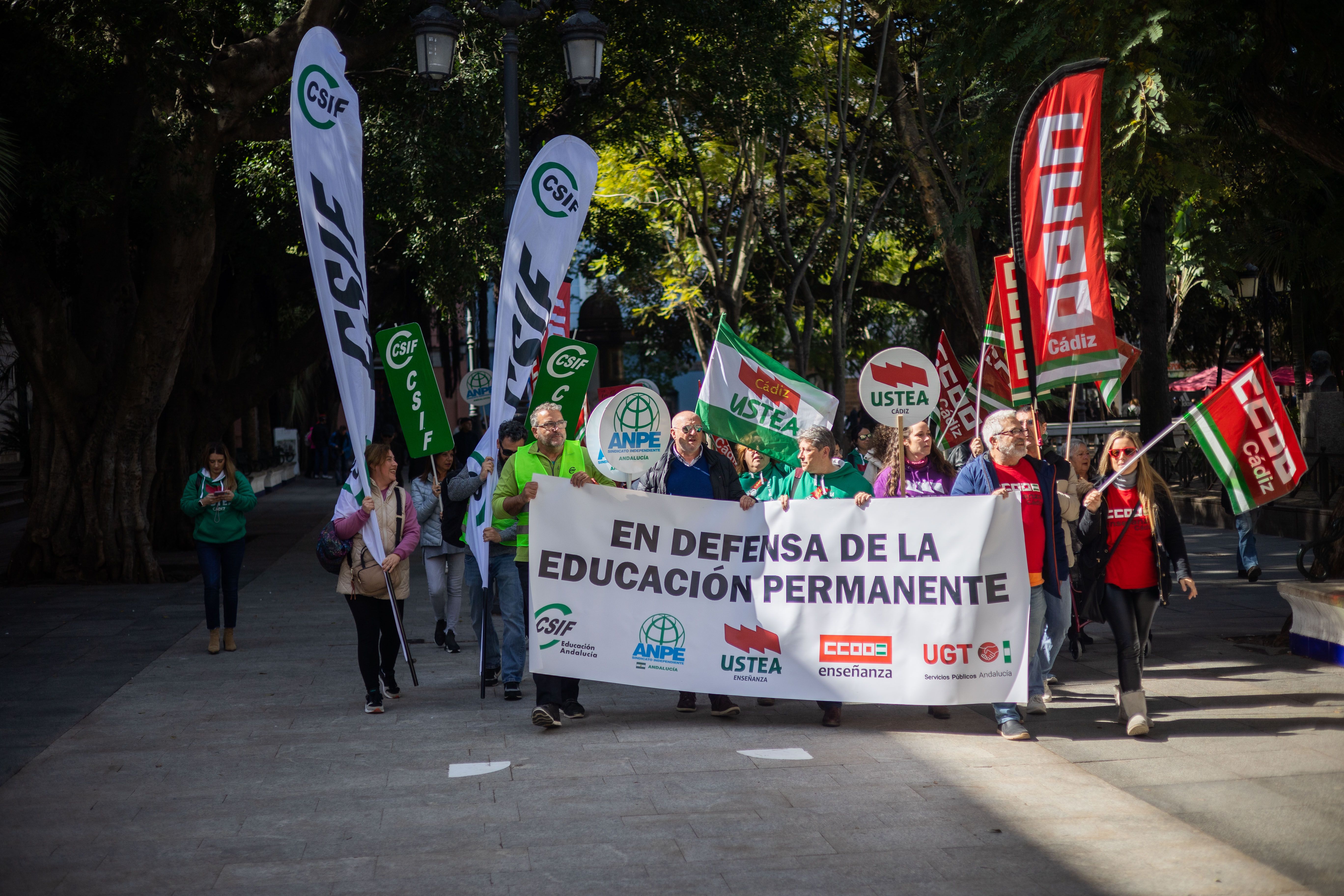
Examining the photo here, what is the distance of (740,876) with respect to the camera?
187 inches

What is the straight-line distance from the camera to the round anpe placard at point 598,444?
7793 mm

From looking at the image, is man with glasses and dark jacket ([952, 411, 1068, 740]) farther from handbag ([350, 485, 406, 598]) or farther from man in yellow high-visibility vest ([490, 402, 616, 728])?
handbag ([350, 485, 406, 598])

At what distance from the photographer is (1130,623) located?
6961mm

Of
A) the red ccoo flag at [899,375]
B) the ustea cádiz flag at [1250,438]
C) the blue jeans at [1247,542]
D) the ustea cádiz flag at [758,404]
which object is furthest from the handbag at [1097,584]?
the blue jeans at [1247,542]

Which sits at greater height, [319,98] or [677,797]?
[319,98]

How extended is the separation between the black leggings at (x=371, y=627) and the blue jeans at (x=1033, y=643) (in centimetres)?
378

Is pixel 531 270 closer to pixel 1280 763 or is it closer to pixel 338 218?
pixel 338 218

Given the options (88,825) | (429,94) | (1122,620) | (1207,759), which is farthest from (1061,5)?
(429,94)

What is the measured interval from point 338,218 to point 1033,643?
487 cm

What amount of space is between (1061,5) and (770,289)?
21.2m

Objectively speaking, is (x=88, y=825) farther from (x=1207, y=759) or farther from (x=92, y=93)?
(x=92, y=93)

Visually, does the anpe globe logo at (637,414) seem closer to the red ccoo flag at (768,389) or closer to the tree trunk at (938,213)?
the red ccoo flag at (768,389)

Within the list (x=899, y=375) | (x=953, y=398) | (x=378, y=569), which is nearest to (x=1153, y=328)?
(x=953, y=398)

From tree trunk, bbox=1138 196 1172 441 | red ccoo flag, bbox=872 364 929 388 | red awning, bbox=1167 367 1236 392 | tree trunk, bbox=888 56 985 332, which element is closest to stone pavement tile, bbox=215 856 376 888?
red ccoo flag, bbox=872 364 929 388
